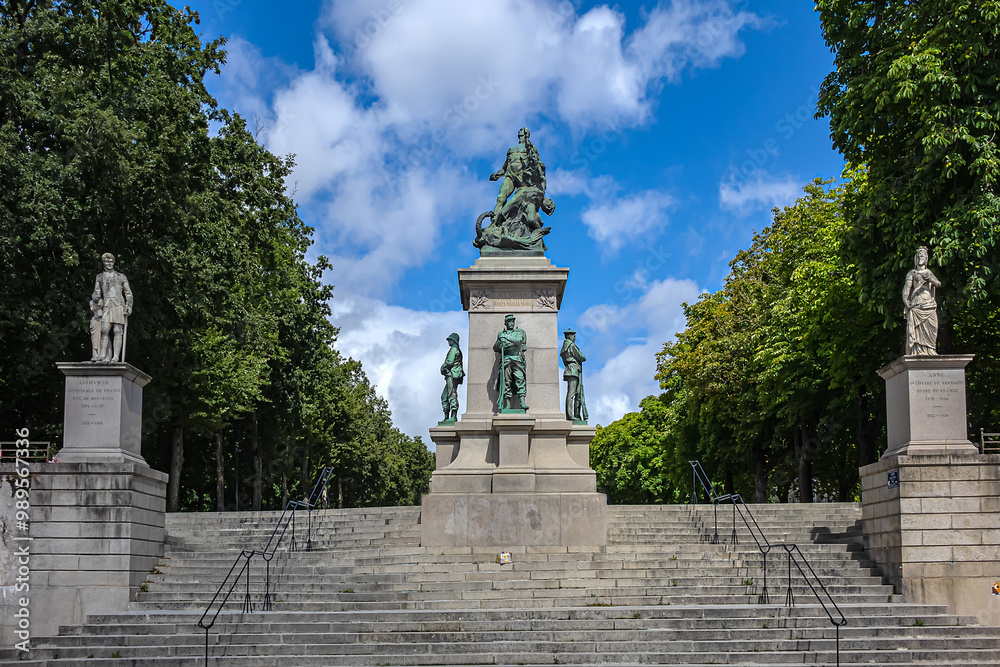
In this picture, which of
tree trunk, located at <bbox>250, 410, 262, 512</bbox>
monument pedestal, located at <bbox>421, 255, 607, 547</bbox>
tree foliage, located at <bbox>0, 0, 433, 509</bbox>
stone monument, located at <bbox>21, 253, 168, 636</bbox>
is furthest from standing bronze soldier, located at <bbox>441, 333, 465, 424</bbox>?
tree trunk, located at <bbox>250, 410, 262, 512</bbox>

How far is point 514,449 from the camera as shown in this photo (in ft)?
72.6

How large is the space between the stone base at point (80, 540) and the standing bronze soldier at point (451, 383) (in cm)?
813

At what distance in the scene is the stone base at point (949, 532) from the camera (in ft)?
54.4

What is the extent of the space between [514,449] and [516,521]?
1830 mm

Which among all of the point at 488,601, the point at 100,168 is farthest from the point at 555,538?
the point at 100,168

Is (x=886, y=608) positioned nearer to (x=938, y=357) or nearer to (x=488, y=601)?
(x=938, y=357)

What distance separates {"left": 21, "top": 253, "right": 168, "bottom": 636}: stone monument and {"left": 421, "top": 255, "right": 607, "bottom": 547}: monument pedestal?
6301mm

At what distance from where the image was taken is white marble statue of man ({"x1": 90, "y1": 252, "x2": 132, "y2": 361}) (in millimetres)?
17609

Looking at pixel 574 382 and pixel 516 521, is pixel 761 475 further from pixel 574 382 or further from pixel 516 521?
pixel 516 521

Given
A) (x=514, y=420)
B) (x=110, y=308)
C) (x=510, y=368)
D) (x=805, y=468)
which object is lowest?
(x=805, y=468)

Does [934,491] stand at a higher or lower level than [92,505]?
higher

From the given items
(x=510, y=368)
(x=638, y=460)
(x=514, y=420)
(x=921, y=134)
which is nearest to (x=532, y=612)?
(x=514, y=420)

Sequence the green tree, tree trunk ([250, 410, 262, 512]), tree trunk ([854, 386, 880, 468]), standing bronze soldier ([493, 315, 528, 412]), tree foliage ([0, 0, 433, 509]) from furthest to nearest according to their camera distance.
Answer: the green tree
tree trunk ([250, 410, 262, 512])
tree trunk ([854, 386, 880, 468])
standing bronze soldier ([493, 315, 528, 412])
tree foliage ([0, 0, 433, 509])

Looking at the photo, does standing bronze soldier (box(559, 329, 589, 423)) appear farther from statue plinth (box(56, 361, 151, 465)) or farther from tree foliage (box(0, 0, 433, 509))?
statue plinth (box(56, 361, 151, 465))
